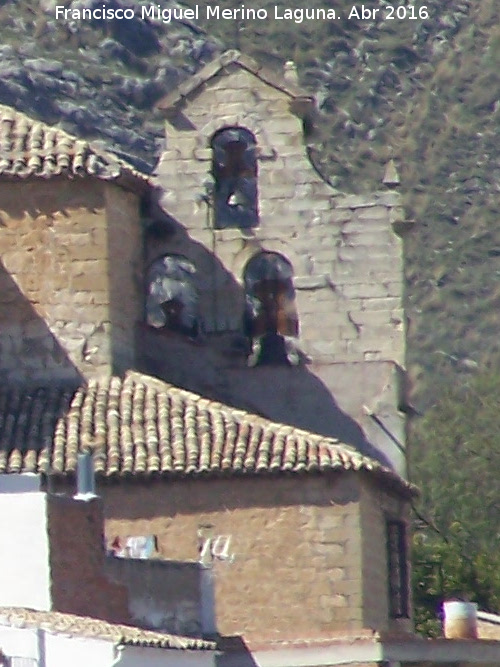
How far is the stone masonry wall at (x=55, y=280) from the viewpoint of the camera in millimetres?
39719

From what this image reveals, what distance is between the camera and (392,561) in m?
39.8

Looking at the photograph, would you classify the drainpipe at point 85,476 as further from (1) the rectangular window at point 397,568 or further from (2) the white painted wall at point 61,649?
(1) the rectangular window at point 397,568

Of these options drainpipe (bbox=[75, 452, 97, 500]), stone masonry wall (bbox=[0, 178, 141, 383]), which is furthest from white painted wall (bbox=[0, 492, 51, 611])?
stone masonry wall (bbox=[0, 178, 141, 383])

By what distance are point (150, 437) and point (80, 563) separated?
6.98 meters

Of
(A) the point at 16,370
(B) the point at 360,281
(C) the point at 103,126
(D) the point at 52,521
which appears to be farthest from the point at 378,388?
(C) the point at 103,126

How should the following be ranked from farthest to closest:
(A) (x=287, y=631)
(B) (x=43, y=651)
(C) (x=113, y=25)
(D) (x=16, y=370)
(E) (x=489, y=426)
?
(C) (x=113, y=25) → (E) (x=489, y=426) → (D) (x=16, y=370) → (A) (x=287, y=631) → (B) (x=43, y=651)

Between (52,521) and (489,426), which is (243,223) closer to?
(52,521)

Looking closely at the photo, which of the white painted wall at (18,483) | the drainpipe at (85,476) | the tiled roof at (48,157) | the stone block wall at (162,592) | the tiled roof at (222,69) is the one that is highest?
the tiled roof at (222,69)

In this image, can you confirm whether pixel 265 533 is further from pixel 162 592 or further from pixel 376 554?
pixel 162 592

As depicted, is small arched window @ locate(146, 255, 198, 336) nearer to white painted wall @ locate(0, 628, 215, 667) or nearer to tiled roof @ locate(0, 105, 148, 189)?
tiled roof @ locate(0, 105, 148, 189)

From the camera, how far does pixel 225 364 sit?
136 feet

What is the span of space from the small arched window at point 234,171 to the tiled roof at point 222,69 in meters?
0.78

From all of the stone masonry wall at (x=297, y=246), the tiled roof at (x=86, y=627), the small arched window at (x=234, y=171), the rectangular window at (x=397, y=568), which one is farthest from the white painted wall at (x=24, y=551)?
the small arched window at (x=234, y=171)

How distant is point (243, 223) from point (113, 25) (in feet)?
153
